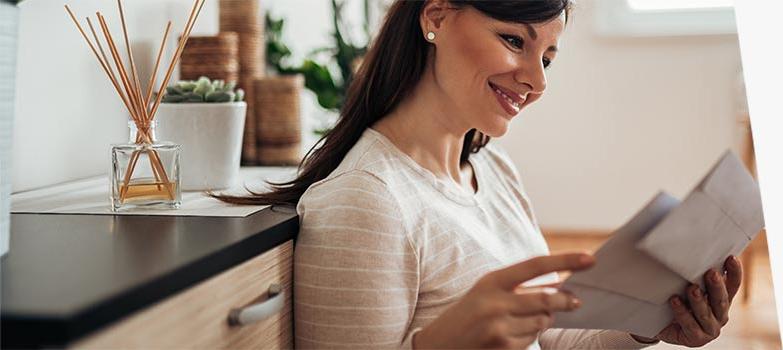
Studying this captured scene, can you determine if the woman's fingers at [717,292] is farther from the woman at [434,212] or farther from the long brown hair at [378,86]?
the long brown hair at [378,86]

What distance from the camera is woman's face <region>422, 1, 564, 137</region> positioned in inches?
50.9

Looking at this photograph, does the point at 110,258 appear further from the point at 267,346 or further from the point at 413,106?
the point at 413,106

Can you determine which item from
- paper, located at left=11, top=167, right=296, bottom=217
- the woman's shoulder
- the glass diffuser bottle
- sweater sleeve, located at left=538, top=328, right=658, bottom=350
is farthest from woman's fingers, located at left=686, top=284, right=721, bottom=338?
the glass diffuser bottle

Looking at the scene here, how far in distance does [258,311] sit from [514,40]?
0.55 m

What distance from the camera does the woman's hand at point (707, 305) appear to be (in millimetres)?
1213

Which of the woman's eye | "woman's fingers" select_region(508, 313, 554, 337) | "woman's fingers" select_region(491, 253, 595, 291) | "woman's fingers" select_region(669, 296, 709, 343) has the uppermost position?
the woman's eye

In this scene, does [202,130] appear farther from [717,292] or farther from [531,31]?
[717,292]

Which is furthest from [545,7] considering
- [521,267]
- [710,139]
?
[710,139]

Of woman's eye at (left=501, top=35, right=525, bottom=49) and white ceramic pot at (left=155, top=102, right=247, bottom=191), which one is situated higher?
woman's eye at (left=501, top=35, right=525, bottom=49)

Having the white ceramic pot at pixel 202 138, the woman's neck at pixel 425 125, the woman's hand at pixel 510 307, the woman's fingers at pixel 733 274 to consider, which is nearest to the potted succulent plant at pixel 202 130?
the white ceramic pot at pixel 202 138

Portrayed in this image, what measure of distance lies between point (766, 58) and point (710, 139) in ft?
9.14

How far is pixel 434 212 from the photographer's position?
1.26 meters

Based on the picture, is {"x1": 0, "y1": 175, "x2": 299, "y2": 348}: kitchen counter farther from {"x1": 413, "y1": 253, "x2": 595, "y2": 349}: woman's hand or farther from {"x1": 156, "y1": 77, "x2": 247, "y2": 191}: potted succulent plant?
{"x1": 156, "y1": 77, "x2": 247, "y2": 191}: potted succulent plant

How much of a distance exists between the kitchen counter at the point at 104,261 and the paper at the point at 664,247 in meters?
0.38
